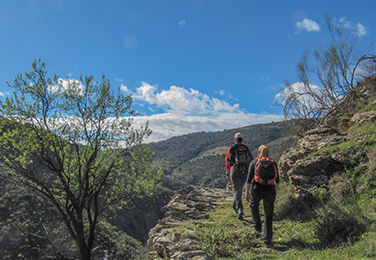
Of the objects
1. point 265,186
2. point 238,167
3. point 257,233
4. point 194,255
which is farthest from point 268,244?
point 238,167

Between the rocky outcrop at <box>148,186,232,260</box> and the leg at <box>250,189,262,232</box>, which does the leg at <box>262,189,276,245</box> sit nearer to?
the leg at <box>250,189,262,232</box>

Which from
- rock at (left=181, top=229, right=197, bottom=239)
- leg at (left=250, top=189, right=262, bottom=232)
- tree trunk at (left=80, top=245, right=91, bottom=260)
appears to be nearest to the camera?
leg at (left=250, top=189, right=262, bottom=232)

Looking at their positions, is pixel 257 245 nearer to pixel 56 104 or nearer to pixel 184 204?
pixel 184 204

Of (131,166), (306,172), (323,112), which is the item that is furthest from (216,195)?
(323,112)

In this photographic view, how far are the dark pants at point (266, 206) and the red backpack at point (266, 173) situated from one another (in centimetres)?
18

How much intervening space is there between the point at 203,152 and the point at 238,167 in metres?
129

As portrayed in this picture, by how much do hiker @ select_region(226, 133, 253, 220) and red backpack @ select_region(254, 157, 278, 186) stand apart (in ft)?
5.20

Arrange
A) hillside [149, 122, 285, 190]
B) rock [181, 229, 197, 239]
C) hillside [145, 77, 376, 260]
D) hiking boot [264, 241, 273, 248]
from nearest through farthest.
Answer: hillside [145, 77, 376, 260] < hiking boot [264, 241, 273, 248] < rock [181, 229, 197, 239] < hillside [149, 122, 285, 190]

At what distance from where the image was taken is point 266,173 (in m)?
4.32

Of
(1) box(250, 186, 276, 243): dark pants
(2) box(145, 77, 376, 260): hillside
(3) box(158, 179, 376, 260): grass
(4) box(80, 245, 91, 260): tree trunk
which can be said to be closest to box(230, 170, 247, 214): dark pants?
(2) box(145, 77, 376, 260): hillside

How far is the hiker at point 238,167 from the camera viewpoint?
19.6ft

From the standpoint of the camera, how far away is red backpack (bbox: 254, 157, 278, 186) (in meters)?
4.30

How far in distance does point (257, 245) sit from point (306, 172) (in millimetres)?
2491

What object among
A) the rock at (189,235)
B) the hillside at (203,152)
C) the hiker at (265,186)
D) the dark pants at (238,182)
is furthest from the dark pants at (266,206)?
the hillside at (203,152)
